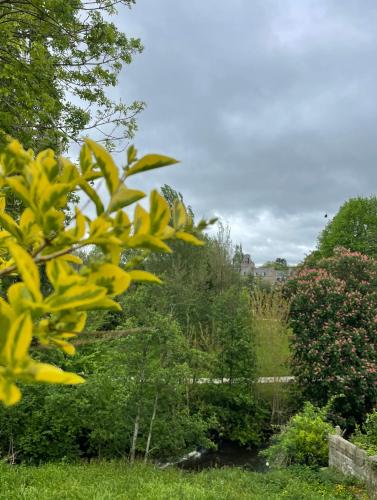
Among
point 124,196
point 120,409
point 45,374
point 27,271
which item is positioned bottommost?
point 120,409

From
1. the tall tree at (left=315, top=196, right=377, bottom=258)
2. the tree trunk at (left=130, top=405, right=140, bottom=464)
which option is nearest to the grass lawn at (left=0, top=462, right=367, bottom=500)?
the tree trunk at (left=130, top=405, right=140, bottom=464)

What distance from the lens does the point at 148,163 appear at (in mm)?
576

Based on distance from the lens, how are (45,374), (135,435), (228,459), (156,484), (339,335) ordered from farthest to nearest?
(339,335) < (228,459) < (135,435) < (156,484) < (45,374)

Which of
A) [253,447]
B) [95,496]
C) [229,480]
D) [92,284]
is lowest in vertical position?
[253,447]

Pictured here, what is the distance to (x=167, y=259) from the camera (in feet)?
60.1

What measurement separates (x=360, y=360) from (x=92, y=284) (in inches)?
383

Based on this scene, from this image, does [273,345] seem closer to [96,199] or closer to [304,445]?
[304,445]

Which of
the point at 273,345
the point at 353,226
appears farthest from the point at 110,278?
the point at 353,226

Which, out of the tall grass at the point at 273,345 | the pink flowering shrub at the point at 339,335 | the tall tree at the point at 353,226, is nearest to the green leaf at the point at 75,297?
the pink flowering shrub at the point at 339,335

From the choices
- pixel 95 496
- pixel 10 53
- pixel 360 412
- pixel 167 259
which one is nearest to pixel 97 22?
pixel 10 53

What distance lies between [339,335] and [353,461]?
3.62m

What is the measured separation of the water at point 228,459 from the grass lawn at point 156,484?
1748mm

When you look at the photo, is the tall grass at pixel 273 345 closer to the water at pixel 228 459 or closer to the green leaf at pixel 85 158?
the water at pixel 228 459

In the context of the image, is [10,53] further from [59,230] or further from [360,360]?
[360,360]
